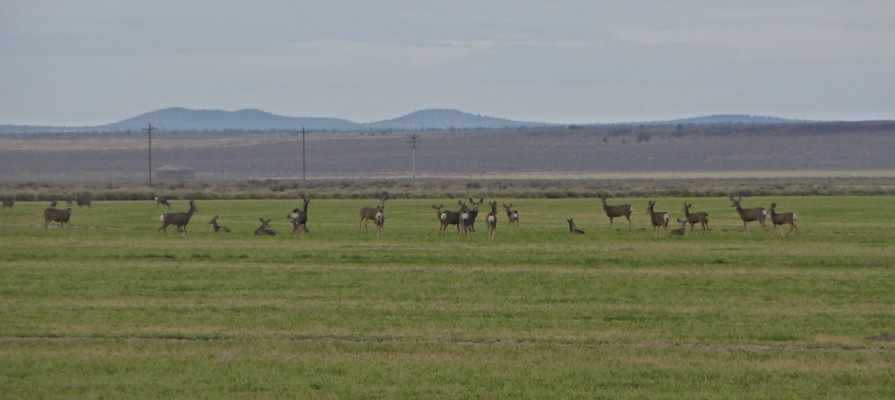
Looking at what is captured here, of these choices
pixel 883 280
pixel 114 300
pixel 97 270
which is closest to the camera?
pixel 114 300

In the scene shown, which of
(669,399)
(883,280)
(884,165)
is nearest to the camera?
(669,399)

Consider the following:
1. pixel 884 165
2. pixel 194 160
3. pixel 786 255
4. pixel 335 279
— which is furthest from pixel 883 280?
pixel 194 160

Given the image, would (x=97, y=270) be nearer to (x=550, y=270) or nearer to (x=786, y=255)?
(x=550, y=270)

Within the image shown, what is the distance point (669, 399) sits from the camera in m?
11.3

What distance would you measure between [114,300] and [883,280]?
599 inches

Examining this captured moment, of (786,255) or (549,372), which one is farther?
(786,255)

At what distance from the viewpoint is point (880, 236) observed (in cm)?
3297

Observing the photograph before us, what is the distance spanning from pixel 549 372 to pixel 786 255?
15.7 meters

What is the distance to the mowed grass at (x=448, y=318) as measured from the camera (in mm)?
12125

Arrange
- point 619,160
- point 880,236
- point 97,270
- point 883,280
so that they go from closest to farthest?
point 883,280
point 97,270
point 880,236
point 619,160

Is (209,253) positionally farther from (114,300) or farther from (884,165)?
(884,165)

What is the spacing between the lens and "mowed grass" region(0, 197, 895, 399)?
39.8 ft

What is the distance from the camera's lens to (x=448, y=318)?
16594 millimetres

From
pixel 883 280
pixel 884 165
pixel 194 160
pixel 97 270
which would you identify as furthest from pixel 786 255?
pixel 194 160
